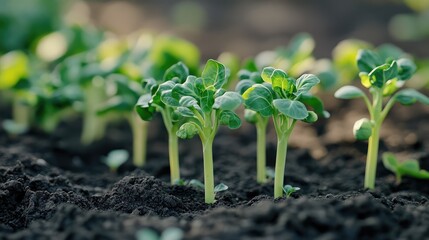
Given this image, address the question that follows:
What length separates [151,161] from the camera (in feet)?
14.0

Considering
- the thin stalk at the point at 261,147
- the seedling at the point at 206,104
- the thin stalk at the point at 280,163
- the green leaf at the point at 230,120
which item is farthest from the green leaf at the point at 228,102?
the thin stalk at the point at 261,147

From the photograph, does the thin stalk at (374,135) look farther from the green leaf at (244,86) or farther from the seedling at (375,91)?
the green leaf at (244,86)

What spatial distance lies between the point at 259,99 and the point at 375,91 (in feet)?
2.26

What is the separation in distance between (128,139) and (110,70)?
80 cm

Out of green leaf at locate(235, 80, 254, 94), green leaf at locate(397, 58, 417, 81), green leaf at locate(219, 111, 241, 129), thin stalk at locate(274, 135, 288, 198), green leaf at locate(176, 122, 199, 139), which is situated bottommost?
thin stalk at locate(274, 135, 288, 198)

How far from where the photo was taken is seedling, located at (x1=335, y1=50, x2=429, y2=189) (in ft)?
10.5

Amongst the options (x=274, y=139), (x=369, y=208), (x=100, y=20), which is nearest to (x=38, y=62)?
(x=274, y=139)

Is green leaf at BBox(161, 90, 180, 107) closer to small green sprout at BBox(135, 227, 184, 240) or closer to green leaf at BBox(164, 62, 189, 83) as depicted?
green leaf at BBox(164, 62, 189, 83)

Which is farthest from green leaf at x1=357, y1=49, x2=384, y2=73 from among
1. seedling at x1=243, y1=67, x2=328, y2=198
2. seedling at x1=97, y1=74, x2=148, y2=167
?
seedling at x1=97, y1=74, x2=148, y2=167

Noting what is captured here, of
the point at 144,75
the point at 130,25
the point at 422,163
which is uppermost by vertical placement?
the point at 130,25

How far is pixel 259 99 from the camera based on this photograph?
9.72ft

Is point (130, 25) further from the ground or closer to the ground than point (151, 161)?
further from the ground

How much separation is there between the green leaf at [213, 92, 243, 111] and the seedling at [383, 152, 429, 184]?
1190 millimetres

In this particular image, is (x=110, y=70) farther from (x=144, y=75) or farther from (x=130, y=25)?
(x=130, y=25)
